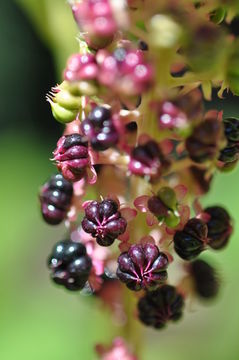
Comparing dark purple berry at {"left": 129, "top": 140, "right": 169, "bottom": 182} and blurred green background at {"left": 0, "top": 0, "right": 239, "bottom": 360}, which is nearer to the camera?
dark purple berry at {"left": 129, "top": 140, "right": 169, "bottom": 182}

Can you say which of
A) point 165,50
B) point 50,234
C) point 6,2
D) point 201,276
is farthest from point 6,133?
point 165,50

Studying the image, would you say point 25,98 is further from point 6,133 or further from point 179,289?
point 179,289

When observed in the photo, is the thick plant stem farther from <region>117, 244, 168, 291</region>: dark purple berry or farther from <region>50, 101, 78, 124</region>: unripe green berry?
<region>50, 101, 78, 124</region>: unripe green berry

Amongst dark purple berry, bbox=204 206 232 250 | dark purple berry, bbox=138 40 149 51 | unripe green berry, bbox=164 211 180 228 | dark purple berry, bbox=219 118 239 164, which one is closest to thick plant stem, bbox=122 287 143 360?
dark purple berry, bbox=204 206 232 250

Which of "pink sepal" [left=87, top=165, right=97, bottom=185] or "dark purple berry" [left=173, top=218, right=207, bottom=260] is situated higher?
"pink sepal" [left=87, top=165, right=97, bottom=185]

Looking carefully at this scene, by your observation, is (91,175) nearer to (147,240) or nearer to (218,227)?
(147,240)

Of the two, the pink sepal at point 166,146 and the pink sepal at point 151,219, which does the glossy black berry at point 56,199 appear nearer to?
the pink sepal at point 151,219

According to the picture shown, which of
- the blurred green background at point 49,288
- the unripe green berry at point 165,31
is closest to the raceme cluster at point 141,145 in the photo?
the unripe green berry at point 165,31

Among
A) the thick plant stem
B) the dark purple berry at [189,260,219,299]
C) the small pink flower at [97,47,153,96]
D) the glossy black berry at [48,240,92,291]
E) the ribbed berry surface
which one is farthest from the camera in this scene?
the dark purple berry at [189,260,219,299]
